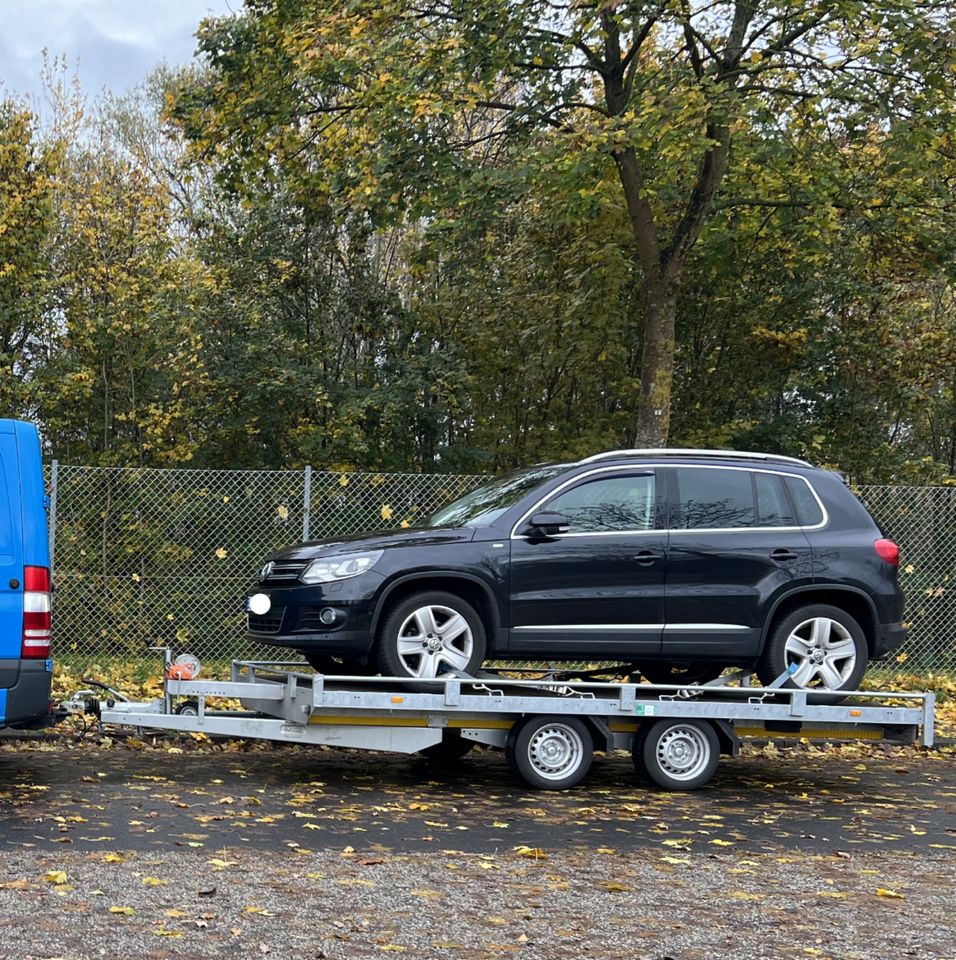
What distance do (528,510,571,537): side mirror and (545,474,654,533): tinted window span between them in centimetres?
20

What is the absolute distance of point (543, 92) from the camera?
15.7 metres

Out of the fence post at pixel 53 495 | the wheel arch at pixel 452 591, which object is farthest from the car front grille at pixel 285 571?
the fence post at pixel 53 495

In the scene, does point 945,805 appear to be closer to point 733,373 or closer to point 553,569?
point 553,569

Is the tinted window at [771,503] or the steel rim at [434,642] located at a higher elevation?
the tinted window at [771,503]

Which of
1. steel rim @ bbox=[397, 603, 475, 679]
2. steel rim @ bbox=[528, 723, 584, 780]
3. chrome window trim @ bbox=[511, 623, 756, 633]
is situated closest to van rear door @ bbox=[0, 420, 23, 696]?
steel rim @ bbox=[397, 603, 475, 679]

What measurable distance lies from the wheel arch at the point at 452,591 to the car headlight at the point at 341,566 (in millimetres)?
Result: 213

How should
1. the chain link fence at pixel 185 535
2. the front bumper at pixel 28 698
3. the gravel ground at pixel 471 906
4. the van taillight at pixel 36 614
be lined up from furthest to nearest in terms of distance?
the chain link fence at pixel 185 535, the van taillight at pixel 36 614, the front bumper at pixel 28 698, the gravel ground at pixel 471 906

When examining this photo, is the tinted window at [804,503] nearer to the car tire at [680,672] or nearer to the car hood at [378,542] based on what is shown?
the car tire at [680,672]

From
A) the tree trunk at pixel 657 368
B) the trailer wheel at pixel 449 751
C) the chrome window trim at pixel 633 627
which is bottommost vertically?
the trailer wheel at pixel 449 751

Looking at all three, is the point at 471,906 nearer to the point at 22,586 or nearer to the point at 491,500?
the point at 22,586

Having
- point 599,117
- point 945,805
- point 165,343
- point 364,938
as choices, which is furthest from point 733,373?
point 364,938

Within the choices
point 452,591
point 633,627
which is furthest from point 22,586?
point 633,627

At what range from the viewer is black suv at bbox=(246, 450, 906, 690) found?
28.9 feet

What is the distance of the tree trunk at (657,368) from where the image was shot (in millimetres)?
15672
